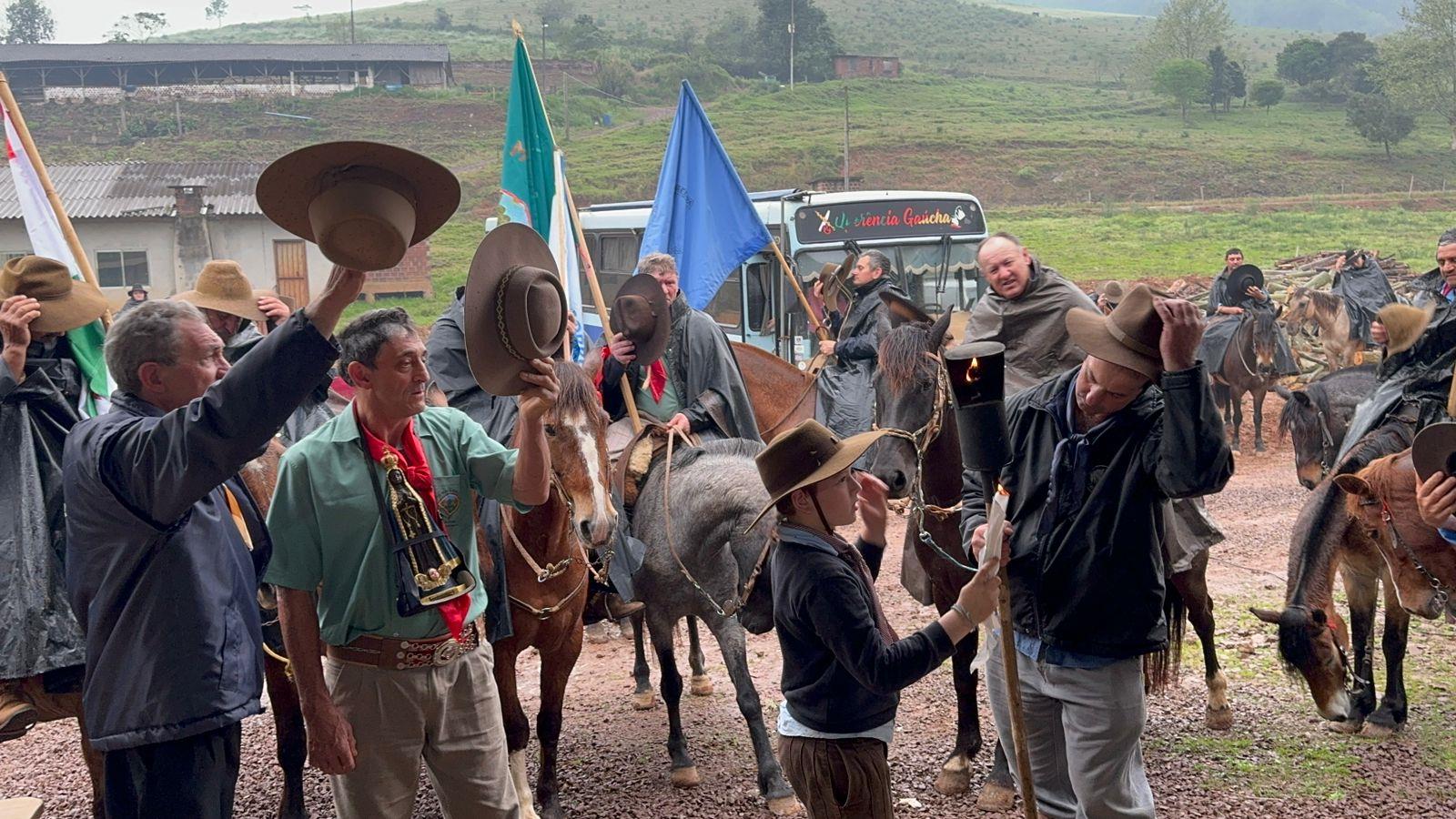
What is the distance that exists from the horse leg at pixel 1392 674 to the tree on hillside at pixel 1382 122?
54.2m

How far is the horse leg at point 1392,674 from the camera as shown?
5848 mm

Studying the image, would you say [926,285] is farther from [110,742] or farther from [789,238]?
[110,742]

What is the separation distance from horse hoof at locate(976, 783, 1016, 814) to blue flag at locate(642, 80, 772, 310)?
5.05 meters

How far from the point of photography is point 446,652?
135 inches

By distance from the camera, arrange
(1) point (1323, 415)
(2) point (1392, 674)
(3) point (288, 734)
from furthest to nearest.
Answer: (1) point (1323, 415) < (2) point (1392, 674) < (3) point (288, 734)

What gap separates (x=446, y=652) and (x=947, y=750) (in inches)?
126

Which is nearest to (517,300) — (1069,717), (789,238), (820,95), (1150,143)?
(1069,717)

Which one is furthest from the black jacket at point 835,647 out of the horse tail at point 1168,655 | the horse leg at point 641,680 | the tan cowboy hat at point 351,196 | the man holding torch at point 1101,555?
the horse leg at point 641,680

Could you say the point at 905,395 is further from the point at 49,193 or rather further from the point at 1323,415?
the point at 1323,415

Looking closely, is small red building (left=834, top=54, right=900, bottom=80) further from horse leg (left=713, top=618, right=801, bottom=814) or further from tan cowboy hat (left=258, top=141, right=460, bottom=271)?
tan cowboy hat (left=258, top=141, right=460, bottom=271)

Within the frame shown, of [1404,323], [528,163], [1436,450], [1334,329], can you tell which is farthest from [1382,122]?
[1436,450]

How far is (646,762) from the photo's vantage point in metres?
5.97

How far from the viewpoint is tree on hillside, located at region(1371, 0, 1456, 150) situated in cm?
5644

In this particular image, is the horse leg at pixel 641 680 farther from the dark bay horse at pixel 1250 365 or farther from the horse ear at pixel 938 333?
the dark bay horse at pixel 1250 365
